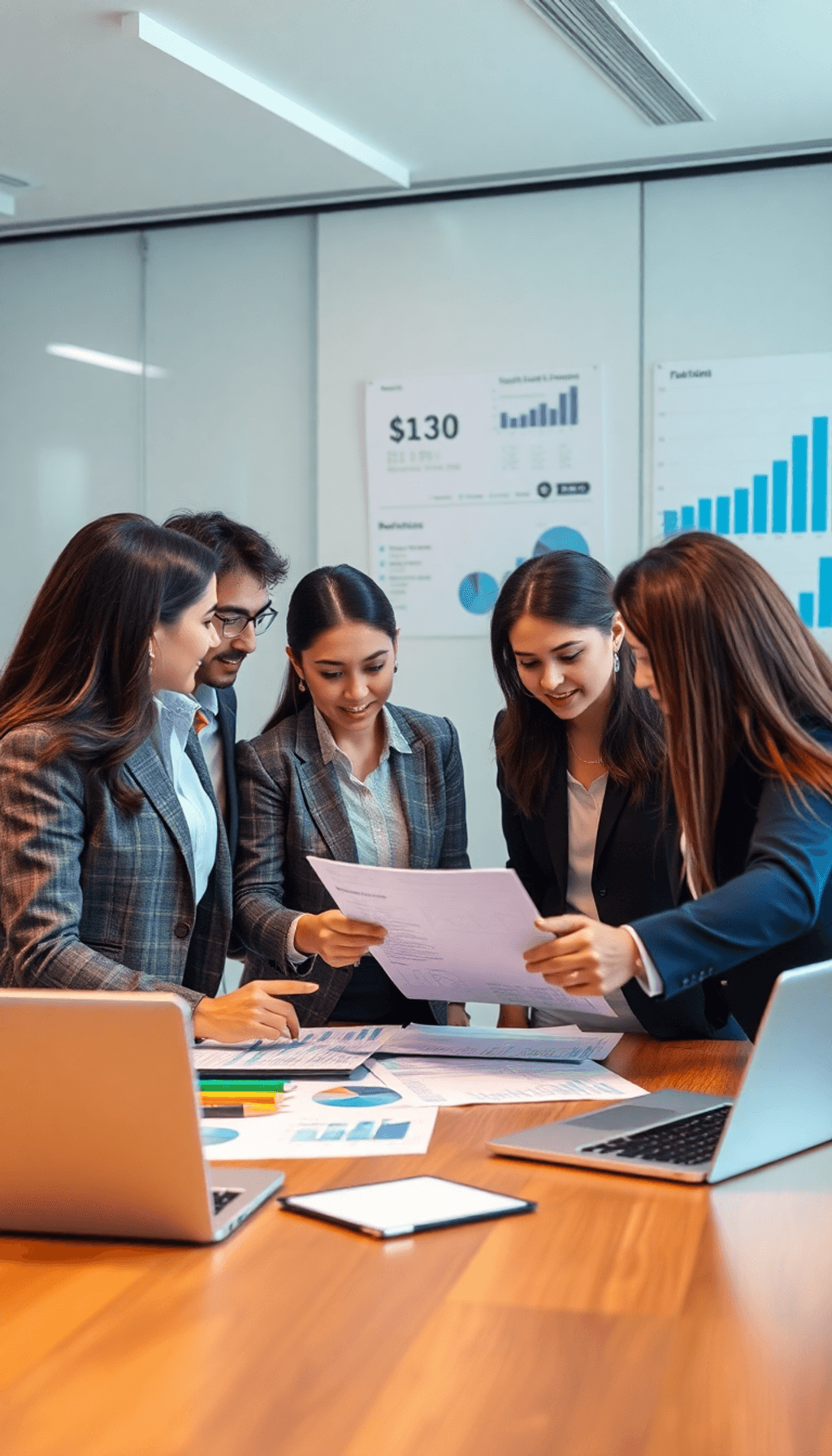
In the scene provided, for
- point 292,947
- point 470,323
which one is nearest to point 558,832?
point 292,947

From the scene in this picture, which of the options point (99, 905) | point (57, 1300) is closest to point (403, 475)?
point (99, 905)

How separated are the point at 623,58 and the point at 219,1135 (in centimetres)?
285

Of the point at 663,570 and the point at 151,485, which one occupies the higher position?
the point at 151,485

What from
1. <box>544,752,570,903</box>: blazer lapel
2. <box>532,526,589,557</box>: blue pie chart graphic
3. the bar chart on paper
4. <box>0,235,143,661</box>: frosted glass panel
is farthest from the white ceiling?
<box>544,752,570,903</box>: blazer lapel

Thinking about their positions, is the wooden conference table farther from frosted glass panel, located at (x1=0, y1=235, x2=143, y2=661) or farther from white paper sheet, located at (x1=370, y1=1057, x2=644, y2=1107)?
frosted glass panel, located at (x1=0, y1=235, x2=143, y2=661)

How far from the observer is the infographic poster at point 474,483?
4.30m

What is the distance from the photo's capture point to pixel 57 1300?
114cm

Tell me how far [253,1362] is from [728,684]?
1.10m

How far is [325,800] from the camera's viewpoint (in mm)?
2447

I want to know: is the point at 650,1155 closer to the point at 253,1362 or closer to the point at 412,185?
the point at 253,1362

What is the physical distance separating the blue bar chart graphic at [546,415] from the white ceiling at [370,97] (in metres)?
0.67

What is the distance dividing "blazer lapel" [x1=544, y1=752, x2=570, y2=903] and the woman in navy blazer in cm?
42

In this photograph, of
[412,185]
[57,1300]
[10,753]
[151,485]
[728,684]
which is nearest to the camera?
[57,1300]

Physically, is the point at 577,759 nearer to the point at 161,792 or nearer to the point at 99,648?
the point at 161,792
